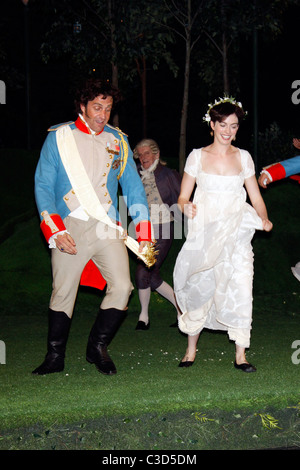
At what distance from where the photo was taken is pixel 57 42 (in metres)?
15.5

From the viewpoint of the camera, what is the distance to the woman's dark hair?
612 cm

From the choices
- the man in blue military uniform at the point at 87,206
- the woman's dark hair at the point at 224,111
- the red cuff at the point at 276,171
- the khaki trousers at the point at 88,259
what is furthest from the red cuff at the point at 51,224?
the red cuff at the point at 276,171

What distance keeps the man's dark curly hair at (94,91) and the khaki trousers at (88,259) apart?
0.88m

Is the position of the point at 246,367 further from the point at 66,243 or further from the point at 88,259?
the point at 66,243

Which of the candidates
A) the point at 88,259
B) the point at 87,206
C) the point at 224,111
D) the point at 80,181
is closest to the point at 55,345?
the point at 88,259

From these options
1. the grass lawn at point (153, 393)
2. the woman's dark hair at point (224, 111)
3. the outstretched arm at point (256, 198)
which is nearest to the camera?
the grass lawn at point (153, 393)

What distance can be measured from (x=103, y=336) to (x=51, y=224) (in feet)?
3.32

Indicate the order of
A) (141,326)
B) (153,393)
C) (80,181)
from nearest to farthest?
1. (153,393)
2. (80,181)
3. (141,326)

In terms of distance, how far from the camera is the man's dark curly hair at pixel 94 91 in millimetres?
5906

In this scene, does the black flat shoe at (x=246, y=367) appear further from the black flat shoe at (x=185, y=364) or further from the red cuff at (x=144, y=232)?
the red cuff at (x=144, y=232)

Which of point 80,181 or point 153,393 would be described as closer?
point 153,393

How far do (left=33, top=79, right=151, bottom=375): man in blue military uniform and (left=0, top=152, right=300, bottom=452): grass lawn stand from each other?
0.51 metres

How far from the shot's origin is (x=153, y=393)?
5.24 meters

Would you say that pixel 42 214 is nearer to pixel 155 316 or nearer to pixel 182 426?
pixel 182 426
